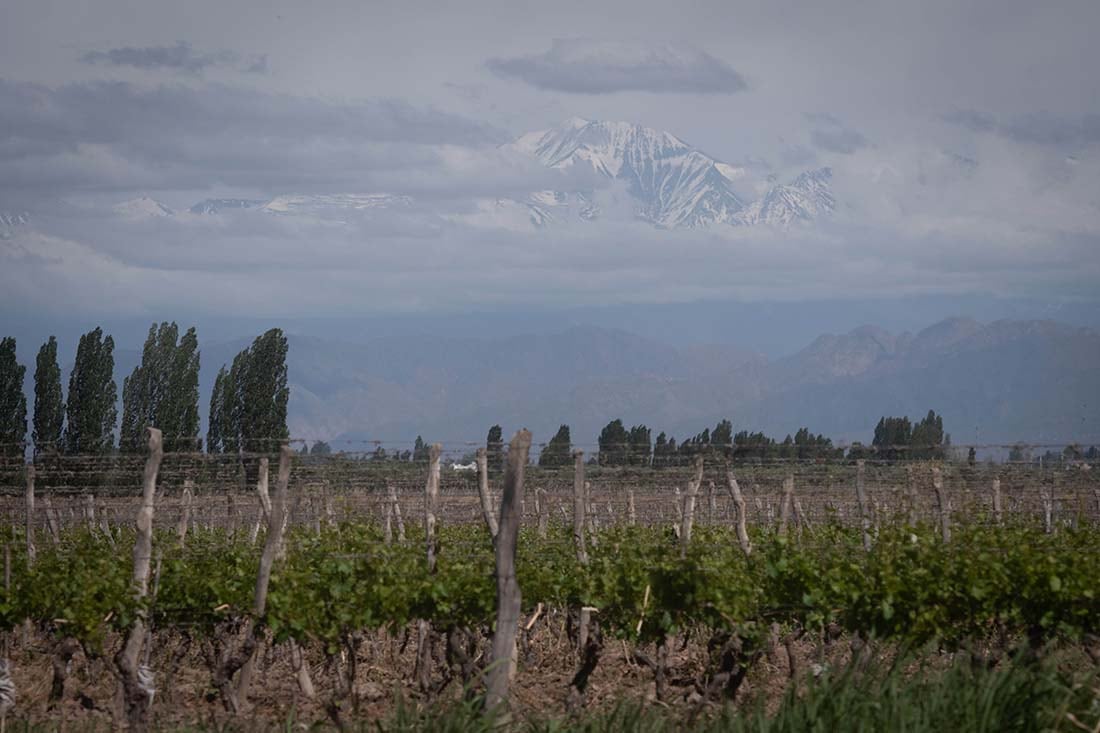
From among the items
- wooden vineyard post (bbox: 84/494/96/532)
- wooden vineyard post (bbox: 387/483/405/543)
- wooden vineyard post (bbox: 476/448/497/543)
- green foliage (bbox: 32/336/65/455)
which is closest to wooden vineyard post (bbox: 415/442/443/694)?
wooden vineyard post (bbox: 476/448/497/543)

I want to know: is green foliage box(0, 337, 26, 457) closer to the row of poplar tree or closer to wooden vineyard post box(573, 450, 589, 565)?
the row of poplar tree

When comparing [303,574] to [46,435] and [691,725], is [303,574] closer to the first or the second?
[691,725]

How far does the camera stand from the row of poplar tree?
54781mm

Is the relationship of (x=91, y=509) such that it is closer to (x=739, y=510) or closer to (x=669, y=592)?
(x=739, y=510)

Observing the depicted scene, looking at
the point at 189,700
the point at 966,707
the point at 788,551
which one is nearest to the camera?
the point at 966,707

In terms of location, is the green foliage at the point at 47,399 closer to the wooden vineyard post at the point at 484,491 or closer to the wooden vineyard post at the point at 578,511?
the wooden vineyard post at the point at 484,491

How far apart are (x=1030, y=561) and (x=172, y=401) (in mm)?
54095

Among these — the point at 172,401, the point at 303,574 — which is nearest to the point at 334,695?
the point at 303,574

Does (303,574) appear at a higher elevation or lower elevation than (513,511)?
lower

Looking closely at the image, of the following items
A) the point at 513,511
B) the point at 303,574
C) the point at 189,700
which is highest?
the point at 513,511

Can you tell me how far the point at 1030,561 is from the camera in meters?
10.4

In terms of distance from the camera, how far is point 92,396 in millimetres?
56062

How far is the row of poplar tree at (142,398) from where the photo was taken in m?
54.8

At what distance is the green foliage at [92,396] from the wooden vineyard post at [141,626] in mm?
44809
